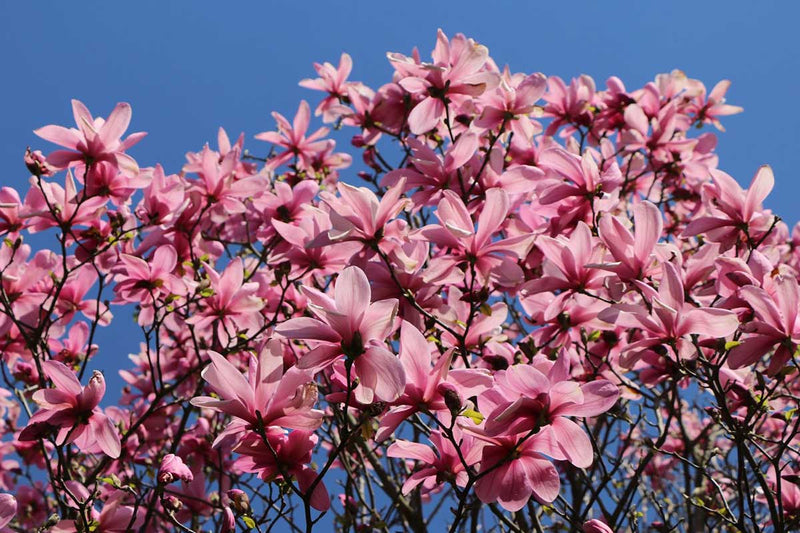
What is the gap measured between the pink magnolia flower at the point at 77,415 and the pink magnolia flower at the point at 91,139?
3.20 ft

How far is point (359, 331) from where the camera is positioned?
1467 mm

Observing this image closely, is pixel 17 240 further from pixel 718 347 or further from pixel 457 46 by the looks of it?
pixel 718 347

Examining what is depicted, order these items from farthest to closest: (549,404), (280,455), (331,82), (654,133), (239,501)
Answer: (331,82) → (654,133) → (239,501) → (280,455) → (549,404)

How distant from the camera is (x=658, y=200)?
4.07 m

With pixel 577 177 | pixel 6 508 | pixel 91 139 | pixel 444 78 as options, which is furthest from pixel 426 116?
pixel 6 508

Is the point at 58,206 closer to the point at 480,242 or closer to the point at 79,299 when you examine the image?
the point at 79,299

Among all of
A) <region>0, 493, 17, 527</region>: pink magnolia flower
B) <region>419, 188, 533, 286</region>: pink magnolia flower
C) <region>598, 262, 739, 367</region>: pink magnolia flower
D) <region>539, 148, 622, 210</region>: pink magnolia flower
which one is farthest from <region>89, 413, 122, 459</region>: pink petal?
<region>539, 148, 622, 210</region>: pink magnolia flower

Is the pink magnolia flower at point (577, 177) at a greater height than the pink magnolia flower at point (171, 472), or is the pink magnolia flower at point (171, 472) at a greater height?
the pink magnolia flower at point (577, 177)

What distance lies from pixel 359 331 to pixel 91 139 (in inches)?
62.6

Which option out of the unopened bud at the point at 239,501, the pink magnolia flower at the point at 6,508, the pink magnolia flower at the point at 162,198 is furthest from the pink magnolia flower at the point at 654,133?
the pink magnolia flower at the point at 6,508

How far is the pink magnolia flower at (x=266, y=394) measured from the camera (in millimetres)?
1493

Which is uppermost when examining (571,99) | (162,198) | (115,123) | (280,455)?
(571,99)

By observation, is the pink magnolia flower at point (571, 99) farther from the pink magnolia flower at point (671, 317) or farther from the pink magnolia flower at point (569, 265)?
the pink magnolia flower at point (671, 317)

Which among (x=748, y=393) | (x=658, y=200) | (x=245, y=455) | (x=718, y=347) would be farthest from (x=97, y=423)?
(x=658, y=200)
